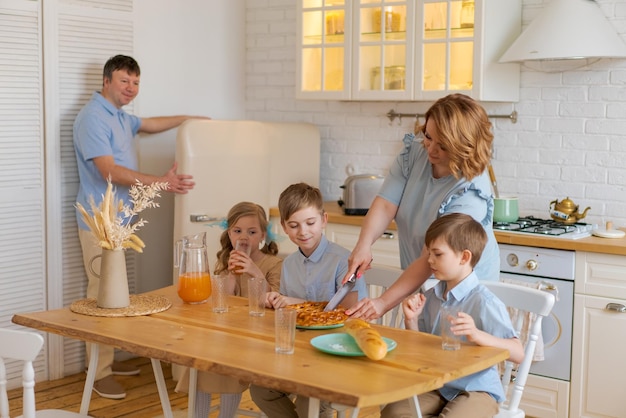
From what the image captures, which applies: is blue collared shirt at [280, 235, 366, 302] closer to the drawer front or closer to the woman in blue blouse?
the woman in blue blouse

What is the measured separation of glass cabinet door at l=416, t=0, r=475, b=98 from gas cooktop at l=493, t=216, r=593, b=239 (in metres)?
0.71

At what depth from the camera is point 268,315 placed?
290cm

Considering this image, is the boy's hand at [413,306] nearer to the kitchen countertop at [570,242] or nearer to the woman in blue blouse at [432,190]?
the woman in blue blouse at [432,190]

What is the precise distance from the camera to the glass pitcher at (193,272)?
303 centimetres

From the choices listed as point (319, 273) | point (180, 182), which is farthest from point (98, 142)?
point (319, 273)

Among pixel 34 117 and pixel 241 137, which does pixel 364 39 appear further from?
pixel 34 117

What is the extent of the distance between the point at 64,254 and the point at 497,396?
2.78 metres

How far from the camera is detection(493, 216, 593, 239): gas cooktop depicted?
4023mm

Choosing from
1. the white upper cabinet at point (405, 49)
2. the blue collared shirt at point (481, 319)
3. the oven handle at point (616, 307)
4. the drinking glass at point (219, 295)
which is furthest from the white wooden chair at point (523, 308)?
the white upper cabinet at point (405, 49)

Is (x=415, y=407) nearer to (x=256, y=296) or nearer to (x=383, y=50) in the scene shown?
(x=256, y=296)

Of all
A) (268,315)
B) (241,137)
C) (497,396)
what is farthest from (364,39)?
(497,396)

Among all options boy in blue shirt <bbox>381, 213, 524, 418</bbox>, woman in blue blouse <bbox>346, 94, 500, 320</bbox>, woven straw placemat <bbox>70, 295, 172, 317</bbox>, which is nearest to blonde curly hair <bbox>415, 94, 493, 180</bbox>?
woman in blue blouse <bbox>346, 94, 500, 320</bbox>

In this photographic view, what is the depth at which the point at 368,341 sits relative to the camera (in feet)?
7.66

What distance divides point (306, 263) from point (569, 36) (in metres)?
1.80
